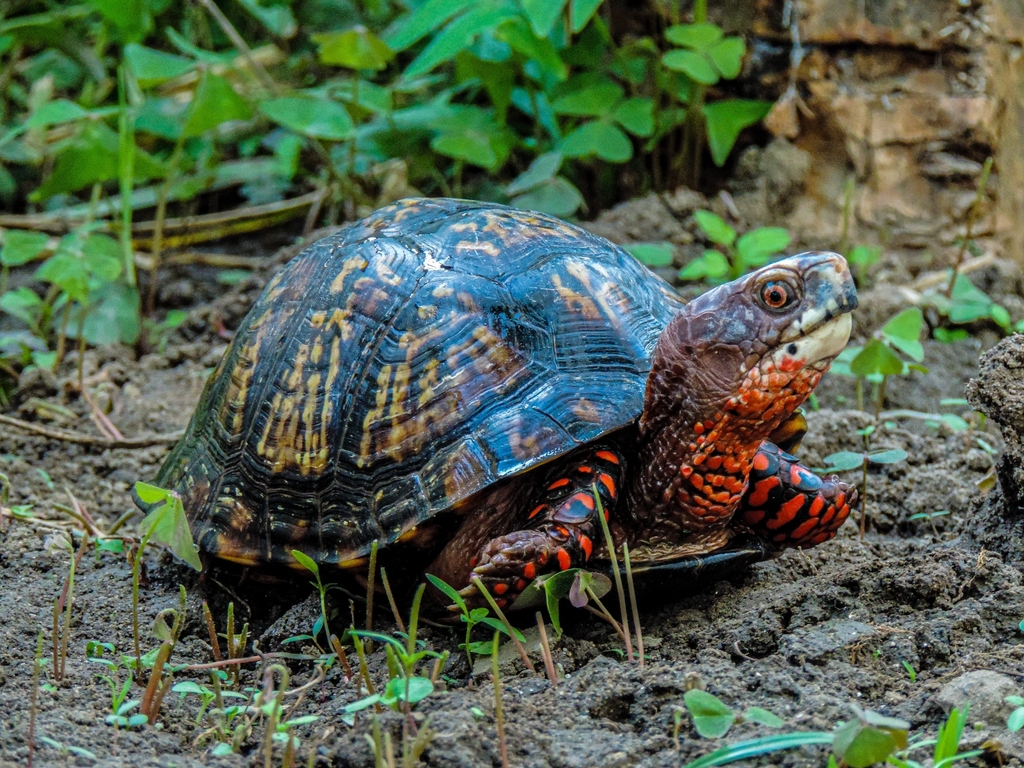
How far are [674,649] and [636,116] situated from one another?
119 inches

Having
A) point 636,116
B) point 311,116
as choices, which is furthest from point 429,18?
point 636,116

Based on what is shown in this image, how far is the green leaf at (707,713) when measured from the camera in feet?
4.88

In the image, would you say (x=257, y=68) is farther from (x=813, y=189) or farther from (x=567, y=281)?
(x=567, y=281)

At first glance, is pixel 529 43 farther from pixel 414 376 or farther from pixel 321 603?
pixel 321 603

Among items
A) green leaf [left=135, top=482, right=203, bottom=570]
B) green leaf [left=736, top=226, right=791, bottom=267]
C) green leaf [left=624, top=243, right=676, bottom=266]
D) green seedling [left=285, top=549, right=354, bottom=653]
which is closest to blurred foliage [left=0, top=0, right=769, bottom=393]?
green leaf [left=624, top=243, right=676, bottom=266]

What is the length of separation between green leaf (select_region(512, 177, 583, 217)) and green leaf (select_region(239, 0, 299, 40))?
6.57ft

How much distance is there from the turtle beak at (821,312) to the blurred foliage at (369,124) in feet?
7.45

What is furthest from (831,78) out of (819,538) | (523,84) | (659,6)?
(819,538)

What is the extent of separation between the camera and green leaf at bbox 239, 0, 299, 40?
5.48 meters

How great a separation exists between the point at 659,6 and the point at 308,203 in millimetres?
2097

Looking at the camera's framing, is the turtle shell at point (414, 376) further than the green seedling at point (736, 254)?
No

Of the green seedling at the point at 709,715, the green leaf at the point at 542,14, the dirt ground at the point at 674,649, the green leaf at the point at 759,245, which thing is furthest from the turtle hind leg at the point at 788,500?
the green leaf at the point at 542,14

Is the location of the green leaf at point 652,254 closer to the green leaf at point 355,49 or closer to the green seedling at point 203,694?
the green leaf at point 355,49

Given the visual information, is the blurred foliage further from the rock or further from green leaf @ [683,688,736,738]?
the rock
